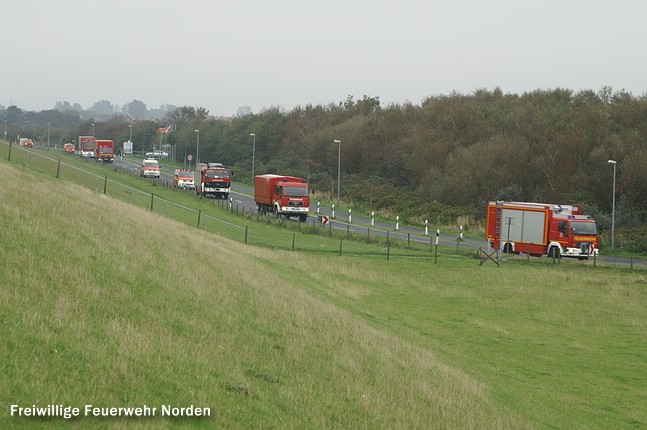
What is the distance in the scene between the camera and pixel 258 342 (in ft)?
Answer: 52.0

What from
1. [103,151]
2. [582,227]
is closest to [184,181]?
[103,151]

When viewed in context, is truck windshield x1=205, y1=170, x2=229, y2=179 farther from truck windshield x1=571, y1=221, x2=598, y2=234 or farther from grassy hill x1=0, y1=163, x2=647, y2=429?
grassy hill x1=0, y1=163, x2=647, y2=429

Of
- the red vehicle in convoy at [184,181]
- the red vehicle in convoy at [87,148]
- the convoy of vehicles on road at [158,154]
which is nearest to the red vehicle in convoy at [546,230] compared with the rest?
the red vehicle in convoy at [184,181]

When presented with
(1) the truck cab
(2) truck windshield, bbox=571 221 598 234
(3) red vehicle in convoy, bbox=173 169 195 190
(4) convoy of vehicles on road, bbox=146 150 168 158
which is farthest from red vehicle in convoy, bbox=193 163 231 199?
(4) convoy of vehicles on road, bbox=146 150 168 158

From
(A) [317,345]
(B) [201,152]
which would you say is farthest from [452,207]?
(B) [201,152]

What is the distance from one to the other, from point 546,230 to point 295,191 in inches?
837

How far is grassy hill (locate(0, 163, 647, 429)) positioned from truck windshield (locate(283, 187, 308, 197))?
2868cm

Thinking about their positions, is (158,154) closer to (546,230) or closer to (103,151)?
(103,151)

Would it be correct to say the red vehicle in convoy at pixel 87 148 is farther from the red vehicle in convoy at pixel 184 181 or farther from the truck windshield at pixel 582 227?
the truck windshield at pixel 582 227

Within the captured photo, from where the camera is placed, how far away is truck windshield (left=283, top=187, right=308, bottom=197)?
199 feet

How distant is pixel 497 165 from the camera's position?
73188mm

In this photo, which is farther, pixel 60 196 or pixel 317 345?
pixel 60 196

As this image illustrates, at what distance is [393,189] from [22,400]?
246 ft

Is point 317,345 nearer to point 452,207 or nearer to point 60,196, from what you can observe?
point 60,196
